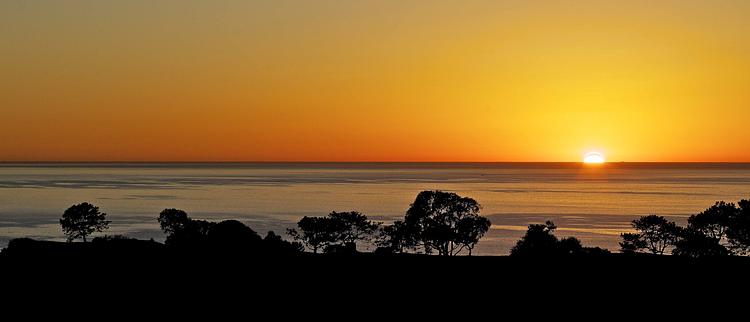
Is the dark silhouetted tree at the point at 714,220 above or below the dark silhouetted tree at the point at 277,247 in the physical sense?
above

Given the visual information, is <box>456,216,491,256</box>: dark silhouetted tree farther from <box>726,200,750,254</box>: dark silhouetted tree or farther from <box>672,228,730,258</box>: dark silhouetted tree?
<box>726,200,750,254</box>: dark silhouetted tree

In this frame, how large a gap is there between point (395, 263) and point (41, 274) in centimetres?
995

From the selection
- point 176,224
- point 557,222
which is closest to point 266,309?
point 176,224

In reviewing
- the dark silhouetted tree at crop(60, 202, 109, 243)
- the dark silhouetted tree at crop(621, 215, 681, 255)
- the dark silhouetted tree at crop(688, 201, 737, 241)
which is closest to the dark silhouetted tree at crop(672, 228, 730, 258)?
the dark silhouetted tree at crop(688, 201, 737, 241)

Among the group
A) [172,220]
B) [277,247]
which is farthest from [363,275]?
[172,220]

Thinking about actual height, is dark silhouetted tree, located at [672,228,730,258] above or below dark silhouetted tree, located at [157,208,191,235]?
below

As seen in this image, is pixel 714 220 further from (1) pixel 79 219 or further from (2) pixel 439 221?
(1) pixel 79 219

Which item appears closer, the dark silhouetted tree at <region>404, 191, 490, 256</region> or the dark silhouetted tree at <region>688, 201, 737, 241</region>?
the dark silhouetted tree at <region>688, 201, 737, 241</region>

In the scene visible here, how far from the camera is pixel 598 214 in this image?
6496 inches

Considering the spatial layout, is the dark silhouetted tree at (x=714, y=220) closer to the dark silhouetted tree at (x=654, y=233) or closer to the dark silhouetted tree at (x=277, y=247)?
the dark silhouetted tree at (x=654, y=233)

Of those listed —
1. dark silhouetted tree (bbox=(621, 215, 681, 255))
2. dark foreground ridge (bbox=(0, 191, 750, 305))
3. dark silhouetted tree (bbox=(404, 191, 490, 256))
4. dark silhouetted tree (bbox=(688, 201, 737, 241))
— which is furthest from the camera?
dark silhouetted tree (bbox=(404, 191, 490, 256))

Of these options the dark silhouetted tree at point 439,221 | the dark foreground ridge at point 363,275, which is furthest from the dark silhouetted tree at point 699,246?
the dark foreground ridge at point 363,275

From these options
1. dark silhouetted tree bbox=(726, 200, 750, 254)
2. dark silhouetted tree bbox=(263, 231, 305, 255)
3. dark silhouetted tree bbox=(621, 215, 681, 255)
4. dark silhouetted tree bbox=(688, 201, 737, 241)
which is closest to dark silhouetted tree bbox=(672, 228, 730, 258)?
dark silhouetted tree bbox=(726, 200, 750, 254)

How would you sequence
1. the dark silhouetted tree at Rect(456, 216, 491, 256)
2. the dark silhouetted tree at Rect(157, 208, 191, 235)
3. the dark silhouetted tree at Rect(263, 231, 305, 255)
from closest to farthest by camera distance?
the dark silhouetted tree at Rect(263, 231, 305, 255) < the dark silhouetted tree at Rect(456, 216, 491, 256) < the dark silhouetted tree at Rect(157, 208, 191, 235)
